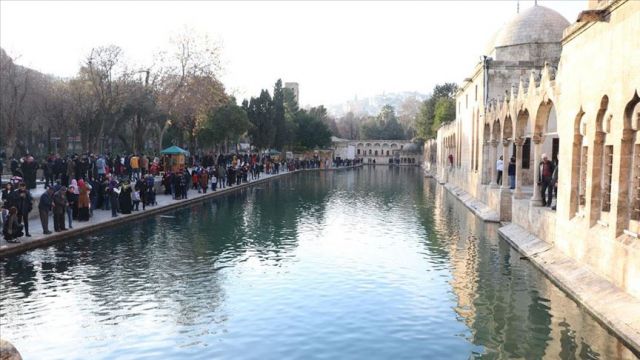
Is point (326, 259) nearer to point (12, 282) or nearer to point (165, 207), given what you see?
point (12, 282)

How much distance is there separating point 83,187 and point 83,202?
1.58 ft

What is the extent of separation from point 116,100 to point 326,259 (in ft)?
81.3

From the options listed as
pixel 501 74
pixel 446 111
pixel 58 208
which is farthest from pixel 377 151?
pixel 58 208

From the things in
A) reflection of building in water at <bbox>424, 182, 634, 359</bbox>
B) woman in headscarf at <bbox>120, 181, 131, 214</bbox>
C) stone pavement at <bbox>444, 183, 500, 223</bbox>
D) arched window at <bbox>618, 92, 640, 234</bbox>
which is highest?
arched window at <bbox>618, 92, 640, 234</bbox>

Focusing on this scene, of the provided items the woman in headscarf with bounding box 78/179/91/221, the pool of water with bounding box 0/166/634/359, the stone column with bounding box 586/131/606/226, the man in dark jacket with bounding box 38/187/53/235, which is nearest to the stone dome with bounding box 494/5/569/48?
the pool of water with bounding box 0/166/634/359

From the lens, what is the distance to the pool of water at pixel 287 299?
826 centimetres

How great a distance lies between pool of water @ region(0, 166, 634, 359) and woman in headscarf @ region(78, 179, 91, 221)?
1040mm

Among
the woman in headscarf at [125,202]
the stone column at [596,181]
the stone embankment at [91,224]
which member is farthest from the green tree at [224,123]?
the stone column at [596,181]

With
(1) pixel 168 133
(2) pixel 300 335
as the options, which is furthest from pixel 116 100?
(2) pixel 300 335

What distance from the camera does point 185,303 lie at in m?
10.2

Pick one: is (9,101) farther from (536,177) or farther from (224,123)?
(536,177)

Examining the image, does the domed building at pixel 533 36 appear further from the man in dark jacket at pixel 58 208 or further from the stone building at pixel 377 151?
the stone building at pixel 377 151

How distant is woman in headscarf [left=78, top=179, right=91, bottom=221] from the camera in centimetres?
1766

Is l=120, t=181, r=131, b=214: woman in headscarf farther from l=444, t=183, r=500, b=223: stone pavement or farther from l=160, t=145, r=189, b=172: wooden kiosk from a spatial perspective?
l=160, t=145, r=189, b=172: wooden kiosk
